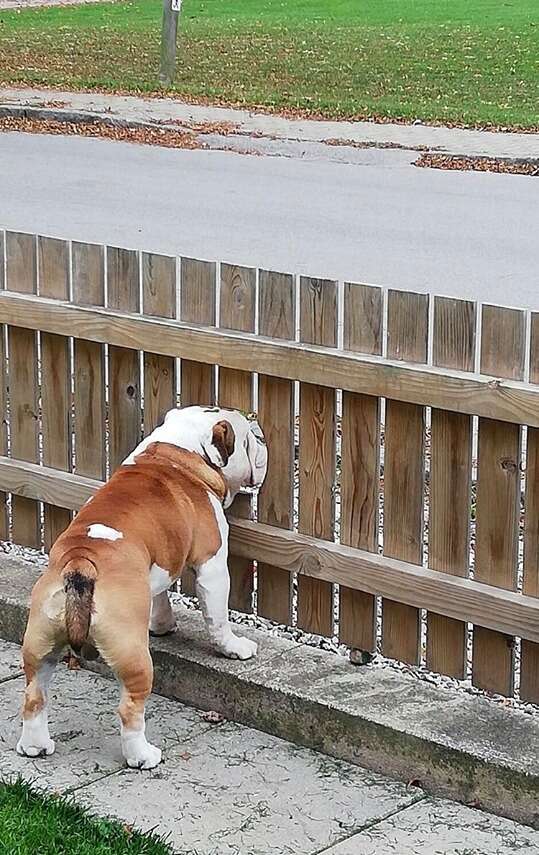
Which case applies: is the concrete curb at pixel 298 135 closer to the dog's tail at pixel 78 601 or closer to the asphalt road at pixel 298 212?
the asphalt road at pixel 298 212

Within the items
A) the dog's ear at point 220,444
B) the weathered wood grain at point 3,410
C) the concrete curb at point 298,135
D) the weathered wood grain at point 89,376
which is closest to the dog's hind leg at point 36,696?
the dog's ear at point 220,444

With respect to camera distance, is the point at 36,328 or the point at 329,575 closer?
the point at 329,575

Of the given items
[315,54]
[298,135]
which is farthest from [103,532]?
[315,54]

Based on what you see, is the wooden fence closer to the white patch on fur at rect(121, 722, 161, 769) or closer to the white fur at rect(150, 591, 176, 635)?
the white fur at rect(150, 591, 176, 635)

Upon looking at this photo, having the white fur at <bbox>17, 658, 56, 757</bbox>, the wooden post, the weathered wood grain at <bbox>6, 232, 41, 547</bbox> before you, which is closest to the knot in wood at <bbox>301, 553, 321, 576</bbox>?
the white fur at <bbox>17, 658, 56, 757</bbox>

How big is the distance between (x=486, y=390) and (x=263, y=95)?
1962 centimetres

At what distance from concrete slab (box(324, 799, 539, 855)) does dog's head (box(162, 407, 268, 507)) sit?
1.16m

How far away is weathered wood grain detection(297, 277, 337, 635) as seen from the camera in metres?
4.23

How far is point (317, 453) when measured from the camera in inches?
174

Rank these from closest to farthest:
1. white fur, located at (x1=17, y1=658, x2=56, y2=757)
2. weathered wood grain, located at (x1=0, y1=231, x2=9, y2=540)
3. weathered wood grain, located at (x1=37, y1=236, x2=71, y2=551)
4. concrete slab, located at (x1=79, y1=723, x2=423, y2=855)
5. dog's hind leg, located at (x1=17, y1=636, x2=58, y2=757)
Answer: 1. concrete slab, located at (x1=79, y1=723, x2=423, y2=855)
2. dog's hind leg, located at (x1=17, y1=636, x2=58, y2=757)
3. white fur, located at (x1=17, y1=658, x2=56, y2=757)
4. weathered wood grain, located at (x1=37, y1=236, x2=71, y2=551)
5. weathered wood grain, located at (x1=0, y1=231, x2=9, y2=540)

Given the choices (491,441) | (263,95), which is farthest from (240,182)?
(491,441)

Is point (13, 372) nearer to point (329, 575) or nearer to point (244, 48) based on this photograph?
point (329, 575)

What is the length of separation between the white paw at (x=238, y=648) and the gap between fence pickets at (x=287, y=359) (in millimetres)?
805

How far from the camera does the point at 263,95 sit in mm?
22750
